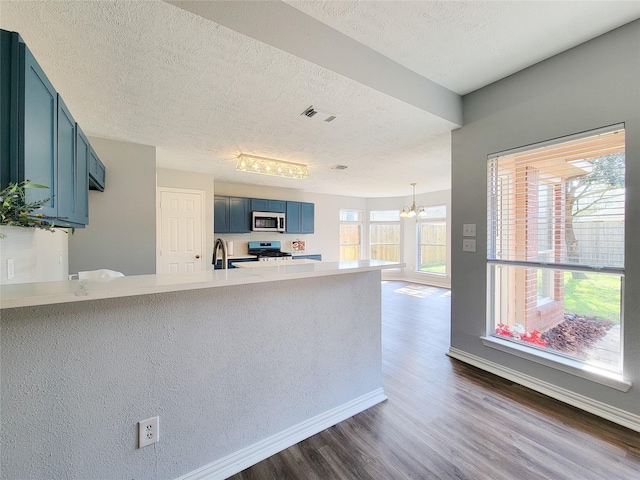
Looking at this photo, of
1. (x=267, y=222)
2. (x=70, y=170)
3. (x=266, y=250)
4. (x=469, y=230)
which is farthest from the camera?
(x=266, y=250)

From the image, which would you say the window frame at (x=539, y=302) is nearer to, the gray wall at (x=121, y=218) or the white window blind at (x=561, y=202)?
the white window blind at (x=561, y=202)

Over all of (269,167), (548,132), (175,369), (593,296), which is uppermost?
(269,167)

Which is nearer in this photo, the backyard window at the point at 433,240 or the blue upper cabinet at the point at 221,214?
the blue upper cabinet at the point at 221,214

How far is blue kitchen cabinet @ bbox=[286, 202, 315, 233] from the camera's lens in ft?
19.7

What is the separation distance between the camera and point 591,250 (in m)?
1.98

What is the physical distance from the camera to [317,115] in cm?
233

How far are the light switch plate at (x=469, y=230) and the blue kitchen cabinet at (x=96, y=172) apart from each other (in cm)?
353

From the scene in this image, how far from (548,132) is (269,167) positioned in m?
3.00

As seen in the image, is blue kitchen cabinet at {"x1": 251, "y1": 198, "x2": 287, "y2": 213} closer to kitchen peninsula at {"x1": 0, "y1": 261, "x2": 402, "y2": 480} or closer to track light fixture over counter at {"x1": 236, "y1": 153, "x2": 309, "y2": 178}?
track light fixture over counter at {"x1": 236, "y1": 153, "x2": 309, "y2": 178}

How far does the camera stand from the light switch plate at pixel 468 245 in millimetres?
2617

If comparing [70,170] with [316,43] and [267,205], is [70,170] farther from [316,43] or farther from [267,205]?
[267,205]

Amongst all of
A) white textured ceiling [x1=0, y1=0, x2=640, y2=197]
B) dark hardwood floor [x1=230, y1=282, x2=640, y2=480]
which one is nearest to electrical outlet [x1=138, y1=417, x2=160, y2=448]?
dark hardwood floor [x1=230, y1=282, x2=640, y2=480]

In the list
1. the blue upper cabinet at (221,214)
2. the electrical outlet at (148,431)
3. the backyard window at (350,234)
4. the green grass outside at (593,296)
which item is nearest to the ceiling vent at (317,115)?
the electrical outlet at (148,431)

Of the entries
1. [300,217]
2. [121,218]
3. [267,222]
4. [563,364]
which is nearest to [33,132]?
[121,218]
